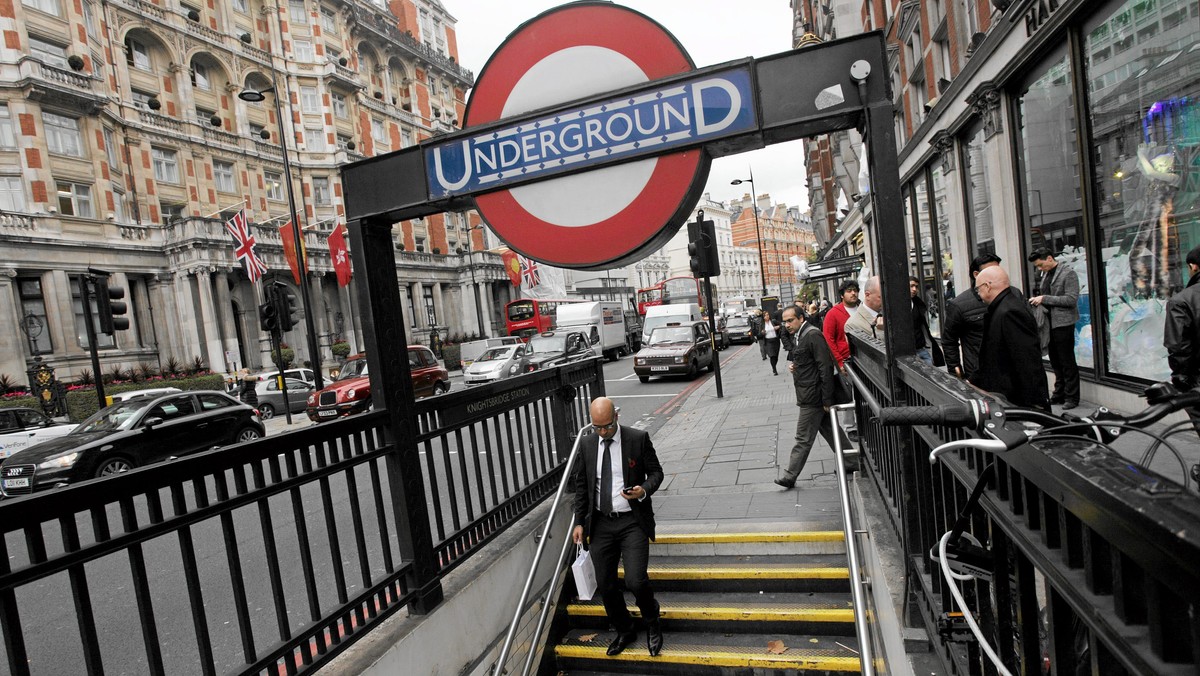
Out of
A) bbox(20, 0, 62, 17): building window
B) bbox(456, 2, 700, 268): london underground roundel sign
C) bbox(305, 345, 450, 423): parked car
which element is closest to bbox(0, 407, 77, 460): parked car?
bbox(305, 345, 450, 423): parked car

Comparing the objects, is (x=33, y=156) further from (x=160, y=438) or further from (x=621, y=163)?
(x=621, y=163)

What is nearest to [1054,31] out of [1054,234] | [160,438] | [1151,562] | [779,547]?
[1054,234]

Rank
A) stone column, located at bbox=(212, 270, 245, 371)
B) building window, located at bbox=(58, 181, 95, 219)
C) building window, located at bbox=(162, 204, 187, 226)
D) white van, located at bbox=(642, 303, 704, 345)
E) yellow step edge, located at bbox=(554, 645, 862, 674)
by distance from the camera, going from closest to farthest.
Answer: yellow step edge, located at bbox=(554, 645, 862, 674) → white van, located at bbox=(642, 303, 704, 345) → building window, located at bbox=(58, 181, 95, 219) → stone column, located at bbox=(212, 270, 245, 371) → building window, located at bbox=(162, 204, 187, 226)

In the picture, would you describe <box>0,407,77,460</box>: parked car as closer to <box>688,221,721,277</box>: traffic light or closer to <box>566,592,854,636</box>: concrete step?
<box>688,221,721,277</box>: traffic light

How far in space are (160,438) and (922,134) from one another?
17.0 meters

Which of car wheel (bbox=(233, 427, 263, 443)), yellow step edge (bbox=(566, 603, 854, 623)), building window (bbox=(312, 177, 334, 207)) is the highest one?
building window (bbox=(312, 177, 334, 207))

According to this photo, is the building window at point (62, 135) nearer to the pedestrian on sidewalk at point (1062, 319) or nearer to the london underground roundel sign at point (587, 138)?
the london underground roundel sign at point (587, 138)

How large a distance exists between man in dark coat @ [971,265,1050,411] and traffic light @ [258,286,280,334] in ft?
53.9

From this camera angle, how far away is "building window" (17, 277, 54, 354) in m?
25.7

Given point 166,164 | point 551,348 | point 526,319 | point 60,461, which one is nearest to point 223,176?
point 166,164

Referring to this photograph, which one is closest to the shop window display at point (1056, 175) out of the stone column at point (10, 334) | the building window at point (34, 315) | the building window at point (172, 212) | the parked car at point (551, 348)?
the parked car at point (551, 348)

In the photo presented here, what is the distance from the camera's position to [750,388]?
14.1 metres

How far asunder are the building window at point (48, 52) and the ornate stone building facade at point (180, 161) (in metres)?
0.07

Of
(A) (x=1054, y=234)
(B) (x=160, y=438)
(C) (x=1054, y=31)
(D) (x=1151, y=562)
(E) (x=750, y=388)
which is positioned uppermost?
(C) (x=1054, y=31)
